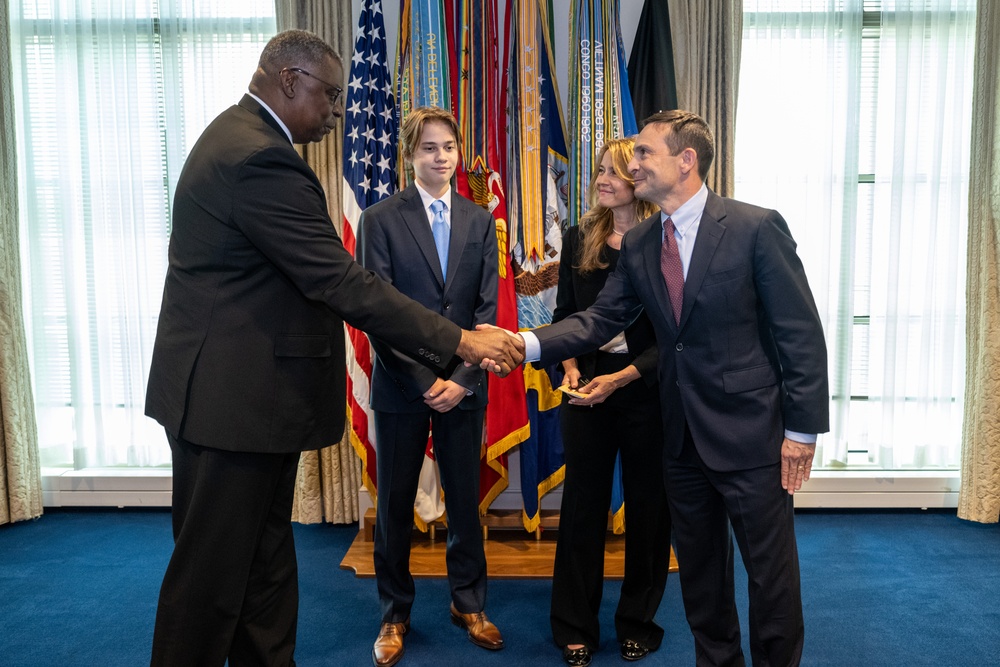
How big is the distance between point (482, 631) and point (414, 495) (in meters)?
0.53

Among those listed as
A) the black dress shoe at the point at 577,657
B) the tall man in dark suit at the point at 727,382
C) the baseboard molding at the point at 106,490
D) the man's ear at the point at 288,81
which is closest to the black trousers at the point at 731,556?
the tall man in dark suit at the point at 727,382

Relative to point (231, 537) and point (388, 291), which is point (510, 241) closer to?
point (388, 291)

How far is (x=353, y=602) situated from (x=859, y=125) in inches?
133

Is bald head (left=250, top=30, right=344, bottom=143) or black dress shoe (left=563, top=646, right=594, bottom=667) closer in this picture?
bald head (left=250, top=30, right=344, bottom=143)

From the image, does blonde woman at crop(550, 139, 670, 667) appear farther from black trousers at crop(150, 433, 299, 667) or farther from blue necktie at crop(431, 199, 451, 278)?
black trousers at crop(150, 433, 299, 667)

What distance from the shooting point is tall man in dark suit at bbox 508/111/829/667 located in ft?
6.86

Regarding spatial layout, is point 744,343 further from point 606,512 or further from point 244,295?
point 244,295

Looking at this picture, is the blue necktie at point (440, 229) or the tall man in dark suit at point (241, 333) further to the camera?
the blue necktie at point (440, 229)

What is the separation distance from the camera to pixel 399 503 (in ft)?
9.50

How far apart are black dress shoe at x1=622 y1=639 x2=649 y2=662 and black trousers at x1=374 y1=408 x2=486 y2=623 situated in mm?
521

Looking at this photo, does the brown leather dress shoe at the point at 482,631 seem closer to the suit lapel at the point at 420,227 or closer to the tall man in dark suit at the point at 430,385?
the tall man in dark suit at the point at 430,385

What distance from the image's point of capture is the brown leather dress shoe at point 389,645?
278 cm

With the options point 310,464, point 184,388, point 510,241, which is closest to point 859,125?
point 510,241

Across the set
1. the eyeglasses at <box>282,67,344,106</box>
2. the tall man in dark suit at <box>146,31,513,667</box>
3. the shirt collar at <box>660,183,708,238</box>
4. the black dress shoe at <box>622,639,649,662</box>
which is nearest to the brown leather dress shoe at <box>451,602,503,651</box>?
the black dress shoe at <box>622,639,649,662</box>
